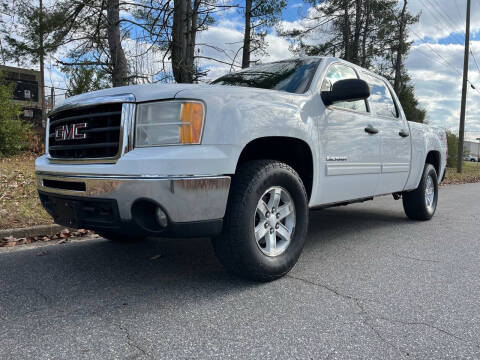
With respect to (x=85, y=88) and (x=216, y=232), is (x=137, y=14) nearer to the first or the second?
(x=85, y=88)

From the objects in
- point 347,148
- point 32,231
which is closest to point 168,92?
point 347,148

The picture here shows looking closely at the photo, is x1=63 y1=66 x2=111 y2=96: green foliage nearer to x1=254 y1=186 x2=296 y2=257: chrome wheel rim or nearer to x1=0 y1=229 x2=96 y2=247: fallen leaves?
x1=0 y1=229 x2=96 y2=247: fallen leaves

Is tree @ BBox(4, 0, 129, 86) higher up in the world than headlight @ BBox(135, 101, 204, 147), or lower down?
higher up

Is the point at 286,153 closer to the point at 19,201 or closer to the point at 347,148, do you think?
the point at 347,148

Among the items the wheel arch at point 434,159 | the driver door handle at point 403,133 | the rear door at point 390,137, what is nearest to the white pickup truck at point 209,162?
the rear door at point 390,137

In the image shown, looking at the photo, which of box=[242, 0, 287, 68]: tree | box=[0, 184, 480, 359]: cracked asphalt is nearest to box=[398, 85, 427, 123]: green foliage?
box=[242, 0, 287, 68]: tree

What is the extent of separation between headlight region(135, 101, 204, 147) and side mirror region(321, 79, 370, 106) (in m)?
1.46

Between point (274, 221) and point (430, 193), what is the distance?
13.3 ft

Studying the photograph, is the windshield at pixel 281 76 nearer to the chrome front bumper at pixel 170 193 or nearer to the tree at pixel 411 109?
the chrome front bumper at pixel 170 193

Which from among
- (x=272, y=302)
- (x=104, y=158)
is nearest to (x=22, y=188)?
(x=104, y=158)

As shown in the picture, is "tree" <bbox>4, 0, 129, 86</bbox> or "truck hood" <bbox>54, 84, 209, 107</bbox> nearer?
"truck hood" <bbox>54, 84, 209, 107</bbox>

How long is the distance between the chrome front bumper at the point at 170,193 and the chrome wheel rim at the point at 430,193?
4376 mm

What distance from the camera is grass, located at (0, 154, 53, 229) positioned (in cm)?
500

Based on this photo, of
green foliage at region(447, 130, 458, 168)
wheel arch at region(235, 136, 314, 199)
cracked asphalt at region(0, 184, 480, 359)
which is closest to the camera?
cracked asphalt at region(0, 184, 480, 359)
